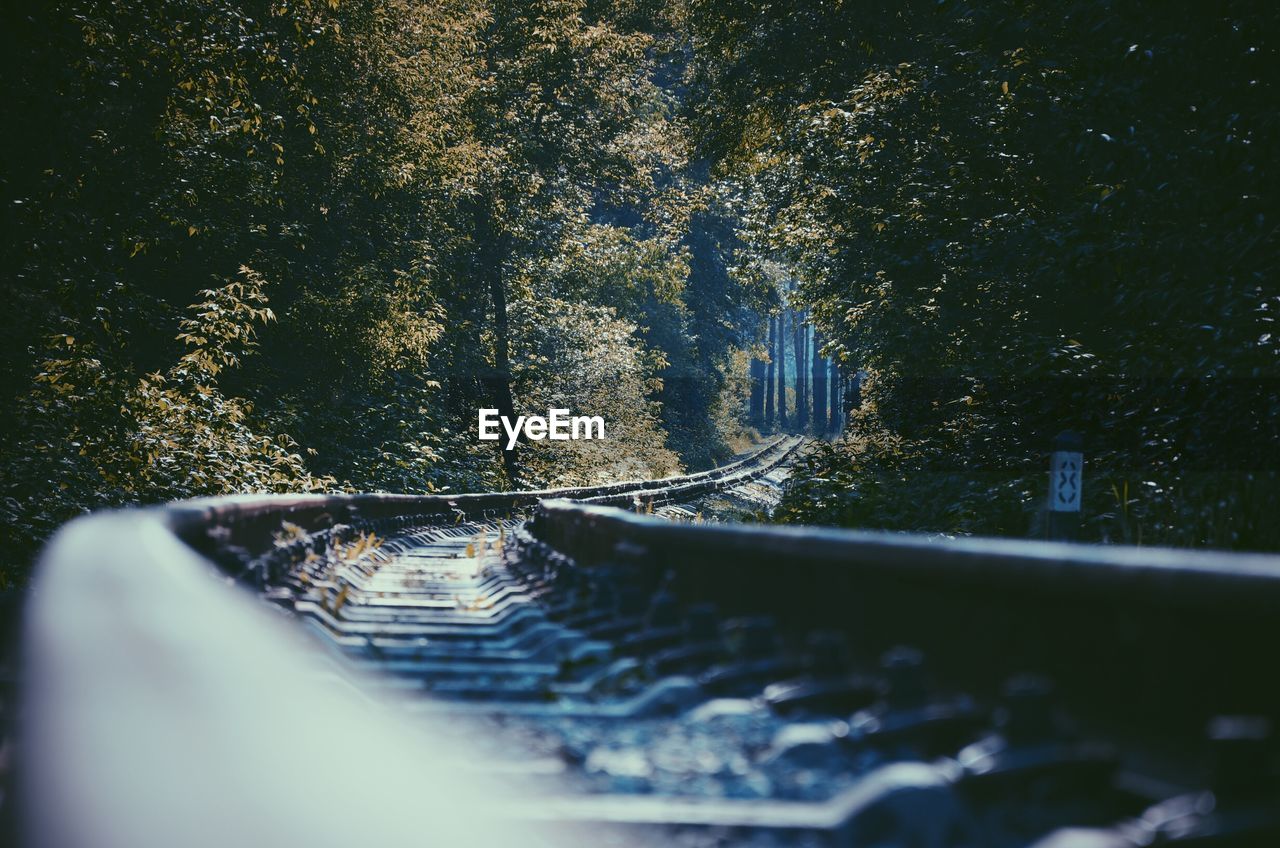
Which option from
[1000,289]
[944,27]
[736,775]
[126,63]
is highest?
[944,27]

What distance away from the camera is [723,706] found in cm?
314

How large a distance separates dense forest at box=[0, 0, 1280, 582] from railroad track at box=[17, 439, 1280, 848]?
602 centimetres

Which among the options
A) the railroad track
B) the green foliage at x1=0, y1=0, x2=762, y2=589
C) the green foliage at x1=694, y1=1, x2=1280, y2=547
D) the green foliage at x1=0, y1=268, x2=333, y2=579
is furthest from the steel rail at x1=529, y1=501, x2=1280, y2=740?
the green foliage at x1=0, y1=0, x2=762, y2=589

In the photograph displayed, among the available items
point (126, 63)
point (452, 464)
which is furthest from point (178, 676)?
point (452, 464)

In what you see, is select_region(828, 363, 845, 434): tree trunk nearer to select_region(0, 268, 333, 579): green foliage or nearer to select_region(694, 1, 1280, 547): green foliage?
select_region(694, 1, 1280, 547): green foliage

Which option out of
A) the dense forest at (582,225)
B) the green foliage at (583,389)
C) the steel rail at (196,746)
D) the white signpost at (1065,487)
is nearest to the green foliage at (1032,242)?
the dense forest at (582,225)

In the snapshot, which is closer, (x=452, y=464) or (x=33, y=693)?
(x=33, y=693)

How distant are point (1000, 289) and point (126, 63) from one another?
1124 cm


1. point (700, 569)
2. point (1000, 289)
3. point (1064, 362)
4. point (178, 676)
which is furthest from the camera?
point (1000, 289)

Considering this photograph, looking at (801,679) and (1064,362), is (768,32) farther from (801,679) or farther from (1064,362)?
(801,679)

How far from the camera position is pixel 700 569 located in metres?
4.76

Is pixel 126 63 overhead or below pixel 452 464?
overhead

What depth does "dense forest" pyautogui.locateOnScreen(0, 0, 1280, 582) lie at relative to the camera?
10758 mm

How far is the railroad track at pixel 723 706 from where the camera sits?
980mm
